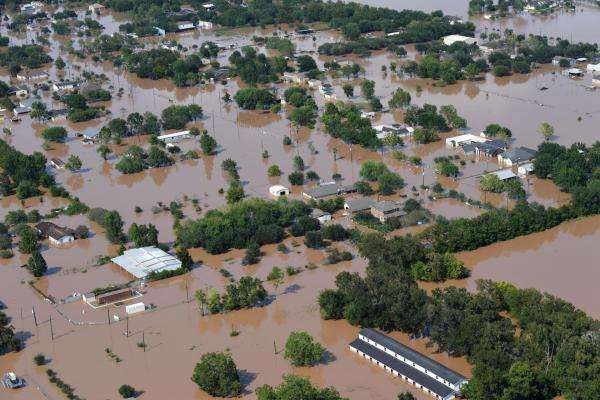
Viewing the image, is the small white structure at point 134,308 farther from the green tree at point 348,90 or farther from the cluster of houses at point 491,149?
the green tree at point 348,90

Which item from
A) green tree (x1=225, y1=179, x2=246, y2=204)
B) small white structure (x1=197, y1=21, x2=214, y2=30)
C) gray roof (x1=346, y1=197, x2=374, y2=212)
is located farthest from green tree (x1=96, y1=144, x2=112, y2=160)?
small white structure (x1=197, y1=21, x2=214, y2=30)

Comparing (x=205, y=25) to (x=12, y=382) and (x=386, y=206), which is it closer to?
(x=386, y=206)

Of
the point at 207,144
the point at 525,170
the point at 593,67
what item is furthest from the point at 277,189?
the point at 593,67

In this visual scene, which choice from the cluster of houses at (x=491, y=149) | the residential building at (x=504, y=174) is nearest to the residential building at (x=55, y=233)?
the residential building at (x=504, y=174)

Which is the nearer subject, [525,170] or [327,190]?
[327,190]

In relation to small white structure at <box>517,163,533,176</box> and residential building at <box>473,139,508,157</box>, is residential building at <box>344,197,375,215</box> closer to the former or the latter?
small white structure at <box>517,163,533,176</box>

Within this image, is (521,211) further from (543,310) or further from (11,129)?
(11,129)

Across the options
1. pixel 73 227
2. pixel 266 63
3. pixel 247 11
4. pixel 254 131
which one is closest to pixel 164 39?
pixel 247 11
